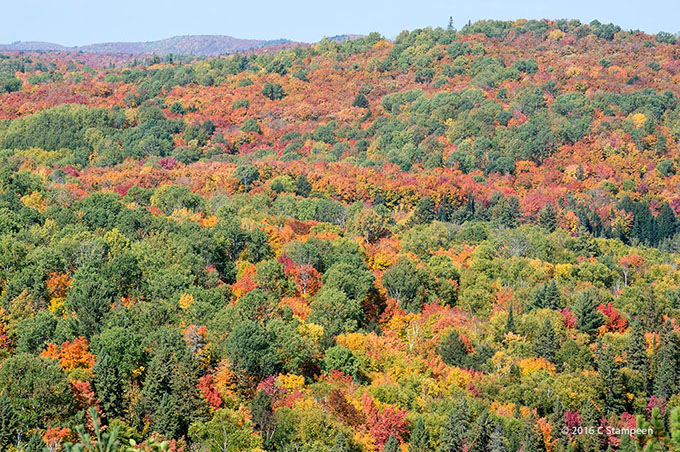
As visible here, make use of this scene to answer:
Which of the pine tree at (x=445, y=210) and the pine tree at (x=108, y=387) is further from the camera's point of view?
the pine tree at (x=445, y=210)

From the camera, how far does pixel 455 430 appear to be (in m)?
53.0

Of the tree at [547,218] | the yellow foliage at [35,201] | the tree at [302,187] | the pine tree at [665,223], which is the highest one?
the yellow foliage at [35,201]

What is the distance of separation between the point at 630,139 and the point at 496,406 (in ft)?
409

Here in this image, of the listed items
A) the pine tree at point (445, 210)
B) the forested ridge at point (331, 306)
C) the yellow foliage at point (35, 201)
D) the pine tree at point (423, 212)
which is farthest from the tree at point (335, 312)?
the pine tree at point (445, 210)

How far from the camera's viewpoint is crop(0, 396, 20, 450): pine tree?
4712cm

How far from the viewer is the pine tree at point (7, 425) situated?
47.1m

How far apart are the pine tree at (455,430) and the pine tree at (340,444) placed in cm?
660

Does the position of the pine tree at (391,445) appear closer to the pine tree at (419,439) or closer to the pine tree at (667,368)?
the pine tree at (419,439)

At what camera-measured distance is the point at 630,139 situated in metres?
170

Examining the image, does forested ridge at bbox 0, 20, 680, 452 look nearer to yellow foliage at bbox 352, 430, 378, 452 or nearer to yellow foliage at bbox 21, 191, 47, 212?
yellow foliage at bbox 352, 430, 378, 452

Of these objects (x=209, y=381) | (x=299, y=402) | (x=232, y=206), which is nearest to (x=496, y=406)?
(x=299, y=402)

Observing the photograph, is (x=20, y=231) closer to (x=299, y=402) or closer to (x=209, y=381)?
(x=209, y=381)

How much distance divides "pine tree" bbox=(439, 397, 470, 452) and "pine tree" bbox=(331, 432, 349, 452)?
6.60 meters

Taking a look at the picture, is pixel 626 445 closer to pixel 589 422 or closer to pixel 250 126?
pixel 589 422
